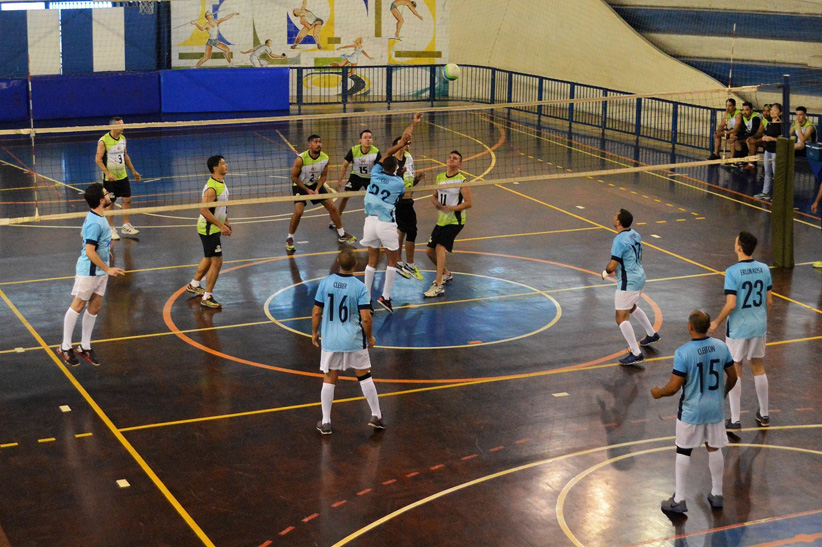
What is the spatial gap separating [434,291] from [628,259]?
3.67 m

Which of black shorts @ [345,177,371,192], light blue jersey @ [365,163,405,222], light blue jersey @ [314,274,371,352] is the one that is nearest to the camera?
light blue jersey @ [314,274,371,352]

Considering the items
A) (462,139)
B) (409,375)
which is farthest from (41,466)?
(462,139)

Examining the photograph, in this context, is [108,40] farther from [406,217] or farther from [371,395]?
[371,395]

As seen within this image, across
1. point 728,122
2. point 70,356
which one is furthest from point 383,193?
point 728,122

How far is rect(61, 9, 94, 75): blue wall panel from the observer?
31.3m

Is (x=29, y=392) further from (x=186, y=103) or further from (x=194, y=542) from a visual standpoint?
(x=186, y=103)

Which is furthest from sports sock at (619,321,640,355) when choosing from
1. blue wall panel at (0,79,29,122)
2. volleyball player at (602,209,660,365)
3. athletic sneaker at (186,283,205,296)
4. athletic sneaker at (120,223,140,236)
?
blue wall panel at (0,79,29,122)

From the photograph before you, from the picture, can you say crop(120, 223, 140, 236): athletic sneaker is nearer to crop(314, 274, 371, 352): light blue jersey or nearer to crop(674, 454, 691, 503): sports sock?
crop(314, 274, 371, 352): light blue jersey

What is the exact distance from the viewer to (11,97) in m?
29.5

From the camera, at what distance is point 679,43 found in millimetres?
32812

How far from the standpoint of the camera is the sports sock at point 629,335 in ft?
41.7

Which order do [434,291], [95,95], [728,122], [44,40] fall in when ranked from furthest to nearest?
[44,40] → [95,95] → [728,122] → [434,291]

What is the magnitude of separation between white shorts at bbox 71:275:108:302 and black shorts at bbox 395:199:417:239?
495 cm

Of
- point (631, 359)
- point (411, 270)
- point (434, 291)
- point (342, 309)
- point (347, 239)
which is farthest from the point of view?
point (347, 239)
